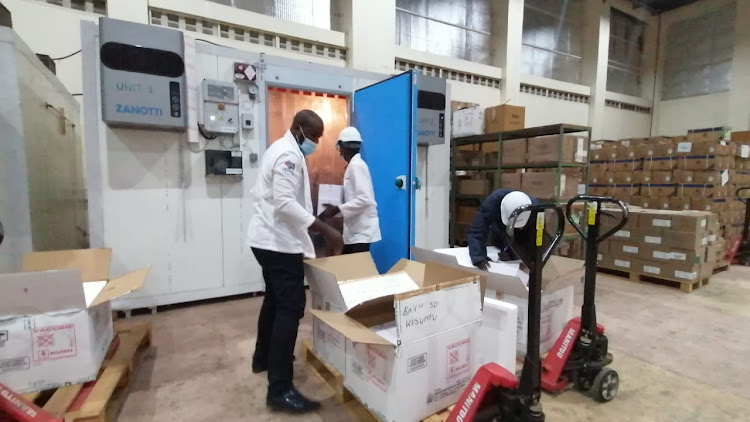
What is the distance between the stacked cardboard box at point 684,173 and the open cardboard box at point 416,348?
5.25 meters

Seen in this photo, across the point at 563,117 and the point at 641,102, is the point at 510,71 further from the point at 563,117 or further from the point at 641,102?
the point at 641,102

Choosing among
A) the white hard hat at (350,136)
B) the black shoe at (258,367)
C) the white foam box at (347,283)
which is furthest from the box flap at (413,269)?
the white hard hat at (350,136)

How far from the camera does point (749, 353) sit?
2.49 metres

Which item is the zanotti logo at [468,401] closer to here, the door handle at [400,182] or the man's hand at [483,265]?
the man's hand at [483,265]

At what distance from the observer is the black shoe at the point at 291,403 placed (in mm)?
1760

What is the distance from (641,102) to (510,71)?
14.5 feet

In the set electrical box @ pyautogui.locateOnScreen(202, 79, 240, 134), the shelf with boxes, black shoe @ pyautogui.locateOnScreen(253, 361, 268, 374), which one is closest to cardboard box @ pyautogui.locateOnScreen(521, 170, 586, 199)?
the shelf with boxes

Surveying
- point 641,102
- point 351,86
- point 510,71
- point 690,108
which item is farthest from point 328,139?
point 690,108

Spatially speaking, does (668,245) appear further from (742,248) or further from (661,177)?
(742,248)

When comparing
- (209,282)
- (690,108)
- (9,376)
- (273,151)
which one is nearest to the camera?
(9,376)

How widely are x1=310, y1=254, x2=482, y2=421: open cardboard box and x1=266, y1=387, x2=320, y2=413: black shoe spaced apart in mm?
228

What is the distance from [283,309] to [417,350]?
703mm

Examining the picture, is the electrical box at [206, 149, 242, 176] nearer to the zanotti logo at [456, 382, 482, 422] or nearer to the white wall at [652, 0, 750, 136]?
the zanotti logo at [456, 382, 482, 422]

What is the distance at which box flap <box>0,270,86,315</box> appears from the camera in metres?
1.55
